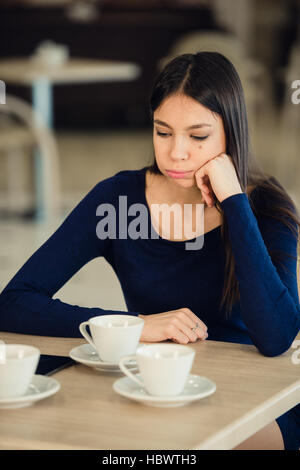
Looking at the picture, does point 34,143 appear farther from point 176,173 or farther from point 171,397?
point 171,397

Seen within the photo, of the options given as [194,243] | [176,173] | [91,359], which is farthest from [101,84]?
[91,359]

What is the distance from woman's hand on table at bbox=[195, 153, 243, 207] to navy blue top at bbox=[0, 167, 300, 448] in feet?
0.10

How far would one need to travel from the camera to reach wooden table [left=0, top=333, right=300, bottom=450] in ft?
3.00

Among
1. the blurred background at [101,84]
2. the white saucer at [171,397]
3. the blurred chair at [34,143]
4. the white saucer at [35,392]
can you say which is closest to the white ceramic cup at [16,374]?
the white saucer at [35,392]

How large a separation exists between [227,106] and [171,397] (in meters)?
0.67

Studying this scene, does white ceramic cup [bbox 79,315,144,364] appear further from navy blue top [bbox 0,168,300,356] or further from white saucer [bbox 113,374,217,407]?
navy blue top [bbox 0,168,300,356]

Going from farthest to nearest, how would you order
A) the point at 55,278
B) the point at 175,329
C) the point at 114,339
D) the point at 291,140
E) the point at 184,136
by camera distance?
1. the point at 291,140
2. the point at 55,278
3. the point at 184,136
4. the point at 175,329
5. the point at 114,339

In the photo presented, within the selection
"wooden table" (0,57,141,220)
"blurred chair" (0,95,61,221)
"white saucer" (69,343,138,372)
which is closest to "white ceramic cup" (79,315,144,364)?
"white saucer" (69,343,138,372)

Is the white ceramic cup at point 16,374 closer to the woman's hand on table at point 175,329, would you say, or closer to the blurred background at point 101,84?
the woman's hand on table at point 175,329

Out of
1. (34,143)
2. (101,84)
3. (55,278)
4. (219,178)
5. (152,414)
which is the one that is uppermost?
(101,84)

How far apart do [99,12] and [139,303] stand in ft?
24.1

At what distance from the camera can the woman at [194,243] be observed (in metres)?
1.39

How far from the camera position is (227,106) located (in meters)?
1.52
